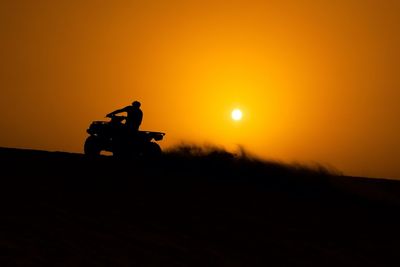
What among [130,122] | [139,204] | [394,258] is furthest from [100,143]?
[394,258]

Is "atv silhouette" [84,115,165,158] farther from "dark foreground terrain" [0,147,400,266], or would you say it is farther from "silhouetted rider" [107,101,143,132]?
"dark foreground terrain" [0,147,400,266]

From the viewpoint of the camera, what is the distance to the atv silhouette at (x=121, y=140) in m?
18.4

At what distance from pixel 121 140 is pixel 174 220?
8.74m

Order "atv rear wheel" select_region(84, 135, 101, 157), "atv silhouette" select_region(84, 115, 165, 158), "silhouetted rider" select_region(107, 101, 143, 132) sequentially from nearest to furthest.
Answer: "silhouetted rider" select_region(107, 101, 143, 132) < "atv silhouette" select_region(84, 115, 165, 158) < "atv rear wheel" select_region(84, 135, 101, 157)

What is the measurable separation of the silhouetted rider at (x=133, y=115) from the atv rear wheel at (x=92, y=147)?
1.40 metres

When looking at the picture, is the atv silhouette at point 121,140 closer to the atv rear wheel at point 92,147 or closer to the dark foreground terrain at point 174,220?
the atv rear wheel at point 92,147

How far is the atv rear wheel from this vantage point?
63.2ft

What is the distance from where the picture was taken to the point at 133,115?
59.1 ft

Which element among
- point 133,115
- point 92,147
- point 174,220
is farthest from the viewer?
point 92,147

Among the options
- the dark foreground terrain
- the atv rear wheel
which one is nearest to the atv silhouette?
the atv rear wheel

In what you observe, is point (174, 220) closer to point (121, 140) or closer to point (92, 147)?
point (121, 140)

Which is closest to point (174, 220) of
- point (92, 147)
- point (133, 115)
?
point (133, 115)

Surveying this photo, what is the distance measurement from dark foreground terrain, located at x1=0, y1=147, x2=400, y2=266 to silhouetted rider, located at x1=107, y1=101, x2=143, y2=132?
129 centimetres

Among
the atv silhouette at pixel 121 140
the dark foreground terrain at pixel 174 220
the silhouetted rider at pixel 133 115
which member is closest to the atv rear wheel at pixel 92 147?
the atv silhouette at pixel 121 140
